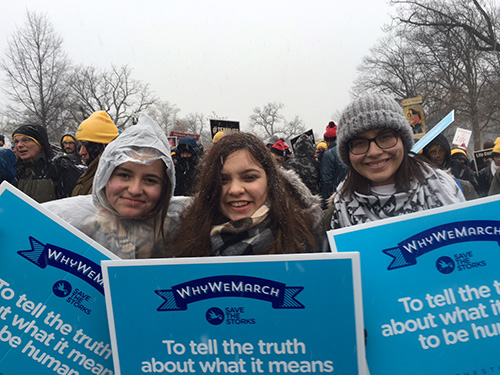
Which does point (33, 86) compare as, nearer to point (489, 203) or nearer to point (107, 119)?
point (107, 119)

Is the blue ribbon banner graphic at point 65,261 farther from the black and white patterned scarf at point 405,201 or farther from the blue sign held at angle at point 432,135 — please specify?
the blue sign held at angle at point 432,135

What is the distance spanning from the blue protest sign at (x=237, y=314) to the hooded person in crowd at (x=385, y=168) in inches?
33.9

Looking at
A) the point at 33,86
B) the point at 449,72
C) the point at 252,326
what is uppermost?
the point at 33,86

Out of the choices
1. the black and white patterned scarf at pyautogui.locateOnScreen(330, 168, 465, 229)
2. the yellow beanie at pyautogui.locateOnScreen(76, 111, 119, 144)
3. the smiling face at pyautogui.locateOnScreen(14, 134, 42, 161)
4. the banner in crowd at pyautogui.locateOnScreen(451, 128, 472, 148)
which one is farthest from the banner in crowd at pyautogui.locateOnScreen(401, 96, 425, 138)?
the smiling face at pyautogui.locateOnScreen(14, 134, 42, 161)

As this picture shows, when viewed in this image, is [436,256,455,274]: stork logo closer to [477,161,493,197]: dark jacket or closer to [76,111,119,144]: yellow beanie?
[76,111,119,144]: yellow beanie

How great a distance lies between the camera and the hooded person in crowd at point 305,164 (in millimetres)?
6043

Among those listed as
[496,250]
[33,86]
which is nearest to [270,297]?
[496,250]

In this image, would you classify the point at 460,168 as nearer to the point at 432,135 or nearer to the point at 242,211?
the point at 432,135

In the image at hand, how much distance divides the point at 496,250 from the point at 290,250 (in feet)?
2.80

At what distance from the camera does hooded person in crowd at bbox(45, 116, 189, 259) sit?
6.53 feet

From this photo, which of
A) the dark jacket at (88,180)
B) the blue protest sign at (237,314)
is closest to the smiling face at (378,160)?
the blue protest sign at (237,314)

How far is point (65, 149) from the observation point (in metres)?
6.41

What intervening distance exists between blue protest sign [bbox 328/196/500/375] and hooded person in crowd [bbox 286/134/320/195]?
15.2 feet

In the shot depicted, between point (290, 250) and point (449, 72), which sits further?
point (449, 72)
